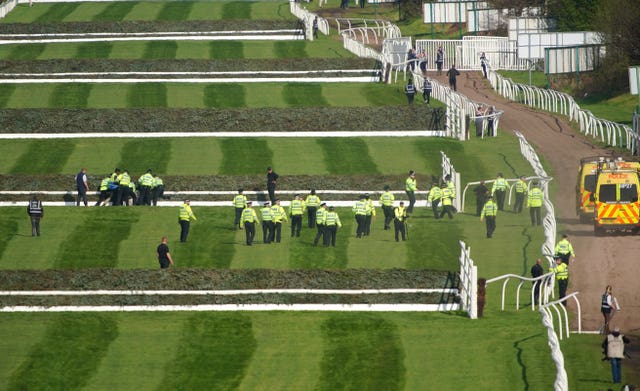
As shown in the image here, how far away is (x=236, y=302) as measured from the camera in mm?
39750

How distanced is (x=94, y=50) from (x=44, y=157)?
79.1 feet

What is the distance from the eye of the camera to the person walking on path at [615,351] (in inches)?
1252

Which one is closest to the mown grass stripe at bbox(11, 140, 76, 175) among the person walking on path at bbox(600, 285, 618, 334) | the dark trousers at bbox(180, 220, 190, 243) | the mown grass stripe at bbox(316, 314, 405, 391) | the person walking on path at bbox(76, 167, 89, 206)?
the person walking on path at bbox(76, 167, 89, 206)

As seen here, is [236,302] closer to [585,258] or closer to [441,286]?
[441,286]

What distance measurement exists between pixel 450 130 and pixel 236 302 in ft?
92.1

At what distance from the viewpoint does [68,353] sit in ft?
118

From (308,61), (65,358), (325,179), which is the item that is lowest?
(65,358)

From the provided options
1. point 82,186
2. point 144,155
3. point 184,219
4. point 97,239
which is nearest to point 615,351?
point 184,219

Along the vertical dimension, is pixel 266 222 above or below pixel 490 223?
above

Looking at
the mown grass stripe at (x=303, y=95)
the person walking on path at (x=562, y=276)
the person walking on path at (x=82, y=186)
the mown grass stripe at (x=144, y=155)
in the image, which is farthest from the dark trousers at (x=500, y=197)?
the mown grass stripe at (x=303, y=95)

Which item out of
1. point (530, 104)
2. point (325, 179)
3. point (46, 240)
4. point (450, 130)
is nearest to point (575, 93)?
point (530, 104)

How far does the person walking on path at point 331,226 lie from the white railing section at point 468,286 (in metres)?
8.70

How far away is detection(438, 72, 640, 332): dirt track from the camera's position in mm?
39406

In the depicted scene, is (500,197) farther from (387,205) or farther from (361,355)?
(361,355)
